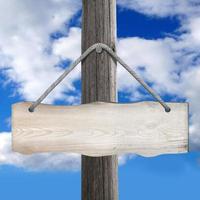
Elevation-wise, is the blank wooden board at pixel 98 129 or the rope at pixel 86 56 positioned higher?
the rope at pixel 86 56

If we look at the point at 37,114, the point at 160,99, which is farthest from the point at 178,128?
the point at 37,114

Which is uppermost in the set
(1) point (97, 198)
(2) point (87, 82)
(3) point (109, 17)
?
(3) point (109, 17)

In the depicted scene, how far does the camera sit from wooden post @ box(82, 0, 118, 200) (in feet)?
9.53

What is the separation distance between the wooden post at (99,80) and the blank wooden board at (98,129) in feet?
0.42

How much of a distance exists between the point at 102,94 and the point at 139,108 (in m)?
0.24

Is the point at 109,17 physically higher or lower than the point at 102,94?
higher

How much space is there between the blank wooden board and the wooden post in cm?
13

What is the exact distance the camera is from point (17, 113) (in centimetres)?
287

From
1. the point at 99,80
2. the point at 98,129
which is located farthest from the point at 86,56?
the point at 98,129

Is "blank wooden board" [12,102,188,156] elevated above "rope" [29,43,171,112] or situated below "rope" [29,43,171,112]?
below

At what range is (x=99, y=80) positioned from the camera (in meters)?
2.93

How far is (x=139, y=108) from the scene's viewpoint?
9.31ft

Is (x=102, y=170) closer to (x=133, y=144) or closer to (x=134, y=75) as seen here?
(x=133, y=144)

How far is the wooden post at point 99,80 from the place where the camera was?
2.90 m
